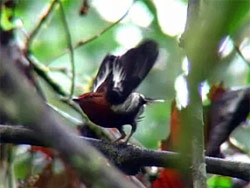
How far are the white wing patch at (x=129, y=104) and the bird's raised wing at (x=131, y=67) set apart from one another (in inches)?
0.7

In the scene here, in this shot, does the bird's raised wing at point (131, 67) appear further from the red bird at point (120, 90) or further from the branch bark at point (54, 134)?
the branch bark at point (54, 134)

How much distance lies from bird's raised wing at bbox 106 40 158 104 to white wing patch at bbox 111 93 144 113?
2 centimetres

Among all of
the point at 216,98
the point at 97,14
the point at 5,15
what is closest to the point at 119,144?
the point at 216,98

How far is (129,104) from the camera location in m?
1.25

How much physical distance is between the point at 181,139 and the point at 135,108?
808 millimetres

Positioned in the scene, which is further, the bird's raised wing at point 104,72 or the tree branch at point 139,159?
the bird's raised wing at point 104,72

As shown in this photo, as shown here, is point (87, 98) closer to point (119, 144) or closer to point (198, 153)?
point (119, 144)

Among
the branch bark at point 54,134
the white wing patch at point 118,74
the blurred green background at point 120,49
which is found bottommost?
the blurred green background at point 120,49

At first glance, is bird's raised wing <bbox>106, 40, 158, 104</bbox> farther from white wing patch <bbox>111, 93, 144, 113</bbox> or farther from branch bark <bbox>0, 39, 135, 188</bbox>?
branch bark <bbox>0, 39, 135, 188</bbox>

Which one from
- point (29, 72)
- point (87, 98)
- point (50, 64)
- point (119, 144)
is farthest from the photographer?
point (50, 64)

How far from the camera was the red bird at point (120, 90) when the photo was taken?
A: 1173 millimetres

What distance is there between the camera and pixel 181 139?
0.46m

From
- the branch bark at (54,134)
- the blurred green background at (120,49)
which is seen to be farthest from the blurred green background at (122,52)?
the branch bark at (54,134)

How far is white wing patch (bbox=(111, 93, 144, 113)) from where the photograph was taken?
125 cm
